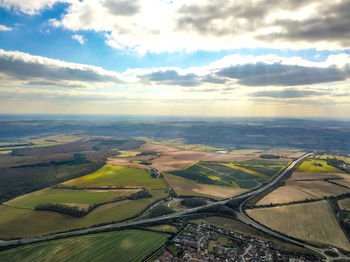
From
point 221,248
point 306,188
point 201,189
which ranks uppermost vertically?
point 306,188

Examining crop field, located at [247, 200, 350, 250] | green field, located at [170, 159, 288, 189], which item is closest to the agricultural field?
crop field, located at [247, 200, 350, 250]

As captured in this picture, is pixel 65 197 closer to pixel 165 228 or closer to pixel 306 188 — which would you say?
pixel 165 228

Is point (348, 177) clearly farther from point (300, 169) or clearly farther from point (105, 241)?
point (105, 241)

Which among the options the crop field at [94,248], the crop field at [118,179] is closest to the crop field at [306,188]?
the crop field at [118,179]

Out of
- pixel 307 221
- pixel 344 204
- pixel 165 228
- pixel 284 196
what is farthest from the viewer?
pixel 284 196

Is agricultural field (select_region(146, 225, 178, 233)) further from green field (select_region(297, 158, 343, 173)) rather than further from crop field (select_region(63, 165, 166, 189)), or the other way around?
green field (select_region(297, 158, 343, 173))

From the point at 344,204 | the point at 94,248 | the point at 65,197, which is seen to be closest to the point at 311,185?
the point at 344,204

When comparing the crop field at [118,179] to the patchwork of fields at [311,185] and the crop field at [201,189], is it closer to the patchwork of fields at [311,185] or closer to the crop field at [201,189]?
the crop field at [201,189]
